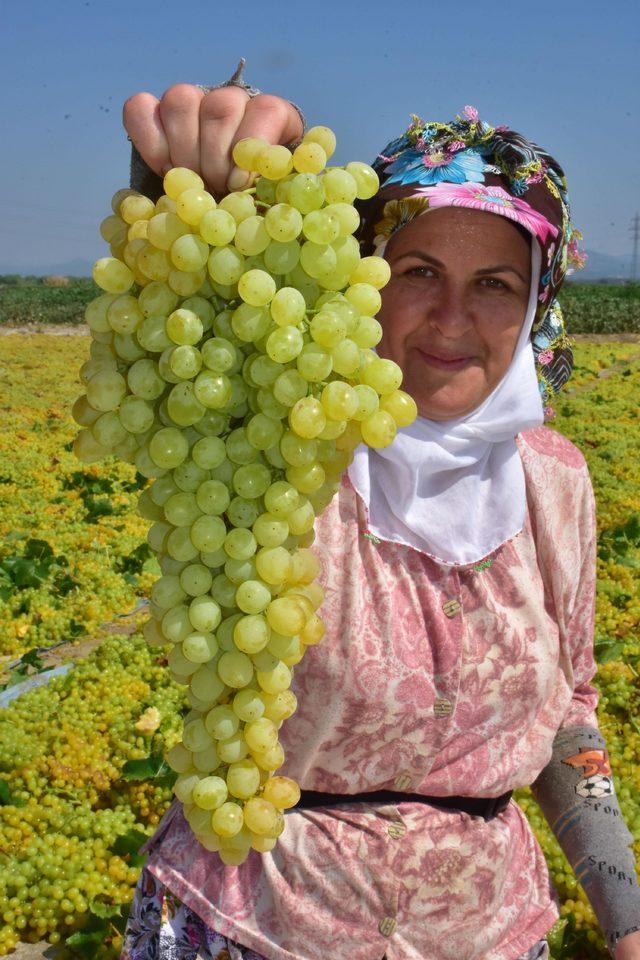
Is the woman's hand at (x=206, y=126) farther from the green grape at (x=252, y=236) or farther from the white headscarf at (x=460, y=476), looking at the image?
the white headscarf at (x=460, y=476)

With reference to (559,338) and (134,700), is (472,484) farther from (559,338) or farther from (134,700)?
(134,700)

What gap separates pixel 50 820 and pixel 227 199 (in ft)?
10.7

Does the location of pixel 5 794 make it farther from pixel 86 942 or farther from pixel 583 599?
pixel 583 599

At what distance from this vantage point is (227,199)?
1.20 meters

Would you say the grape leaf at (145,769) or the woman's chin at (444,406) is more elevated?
the woman's chin at (444,406)

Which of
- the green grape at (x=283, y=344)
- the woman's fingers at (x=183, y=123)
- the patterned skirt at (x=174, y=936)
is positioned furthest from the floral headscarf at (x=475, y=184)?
the patterned skirt at (x=174, y=936)

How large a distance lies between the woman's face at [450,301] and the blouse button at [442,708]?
62 centimetres

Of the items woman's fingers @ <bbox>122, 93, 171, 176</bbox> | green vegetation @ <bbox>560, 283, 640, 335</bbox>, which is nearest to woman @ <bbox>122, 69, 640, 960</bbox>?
woman's fingers @ <bbox>122, 93, 171, 176</bbox>

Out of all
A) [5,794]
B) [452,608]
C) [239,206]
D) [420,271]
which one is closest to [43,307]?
[5,794]

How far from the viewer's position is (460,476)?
6.37ft

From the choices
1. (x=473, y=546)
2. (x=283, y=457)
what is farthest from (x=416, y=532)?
(x=283, y=457)

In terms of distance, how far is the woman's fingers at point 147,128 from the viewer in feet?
4.39

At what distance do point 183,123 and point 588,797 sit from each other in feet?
5.79

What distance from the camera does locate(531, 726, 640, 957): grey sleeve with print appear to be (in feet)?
6.35
